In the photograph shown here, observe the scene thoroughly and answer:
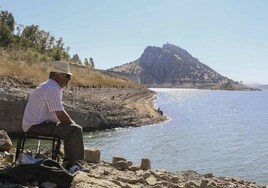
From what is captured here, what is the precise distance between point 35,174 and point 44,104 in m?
1.43

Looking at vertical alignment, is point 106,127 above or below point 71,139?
below

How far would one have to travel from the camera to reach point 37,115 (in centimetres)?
792

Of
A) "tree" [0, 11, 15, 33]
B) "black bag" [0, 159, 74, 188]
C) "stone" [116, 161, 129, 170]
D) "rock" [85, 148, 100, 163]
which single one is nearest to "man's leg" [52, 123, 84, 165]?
"black bag" [0, 159, 74, 188]

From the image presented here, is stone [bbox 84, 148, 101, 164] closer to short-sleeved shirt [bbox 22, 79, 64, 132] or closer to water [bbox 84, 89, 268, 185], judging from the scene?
short-sleeved shirt [bbox 22, 79, 64, 132]

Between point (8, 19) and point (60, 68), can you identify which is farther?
point (8, 19)

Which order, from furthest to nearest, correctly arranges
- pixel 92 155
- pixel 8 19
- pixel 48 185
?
pixel 8 19
pixel 92 155
pixel 48 185

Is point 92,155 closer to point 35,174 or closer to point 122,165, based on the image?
point 122,165

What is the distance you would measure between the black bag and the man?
33.9 inches

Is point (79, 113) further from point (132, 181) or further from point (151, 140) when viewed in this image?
point (132, 181)

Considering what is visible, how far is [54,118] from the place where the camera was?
316 inches

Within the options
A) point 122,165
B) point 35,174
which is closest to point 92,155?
point 122,165

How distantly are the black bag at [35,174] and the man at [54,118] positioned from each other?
0.86 metres

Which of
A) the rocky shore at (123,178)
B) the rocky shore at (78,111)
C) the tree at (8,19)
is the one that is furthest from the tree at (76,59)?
the rocky shore at (123,178)

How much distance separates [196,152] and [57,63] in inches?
619
